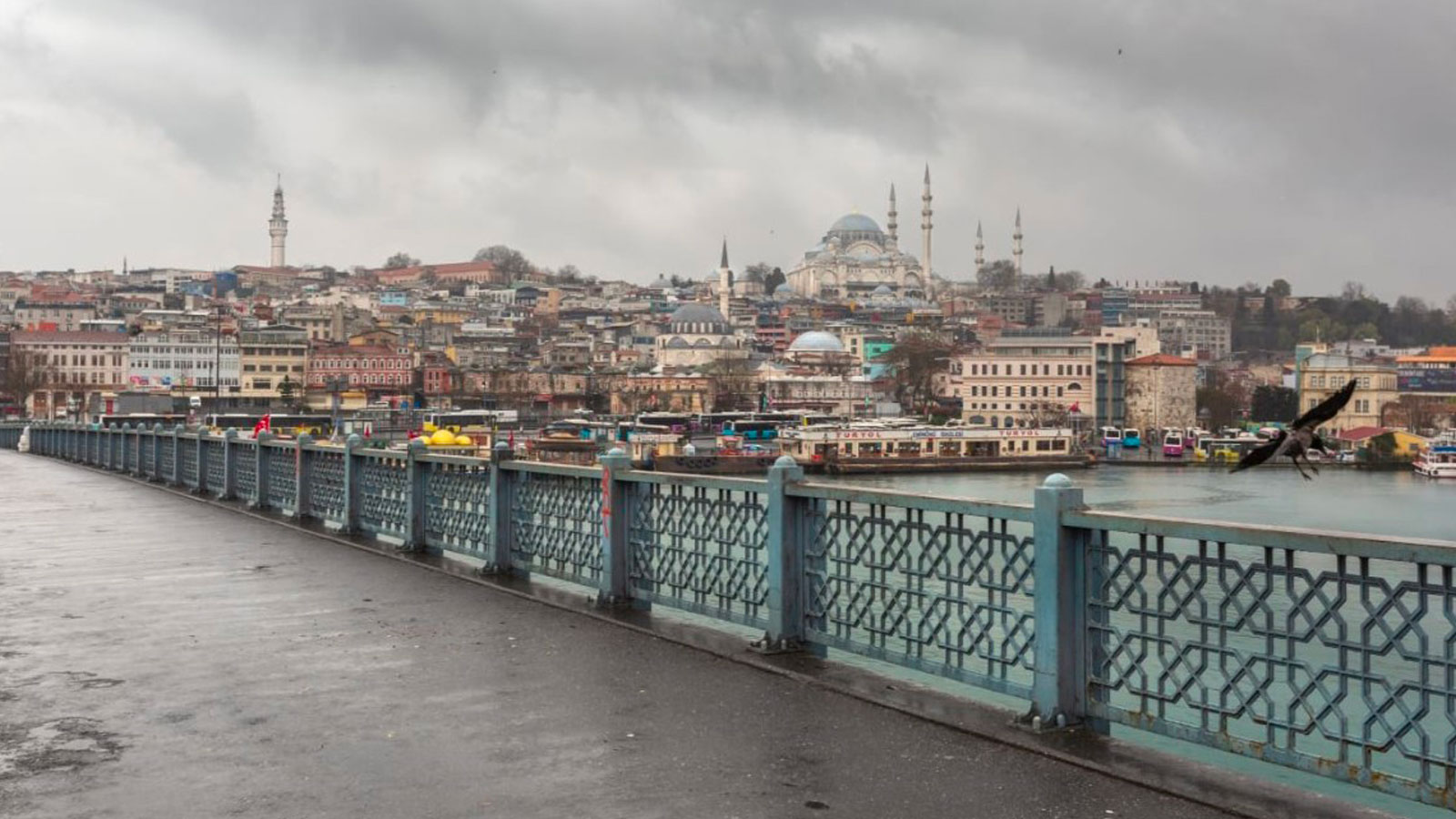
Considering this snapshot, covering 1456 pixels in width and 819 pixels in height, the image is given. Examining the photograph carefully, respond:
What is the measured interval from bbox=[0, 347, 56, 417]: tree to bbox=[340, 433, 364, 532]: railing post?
83.1 m

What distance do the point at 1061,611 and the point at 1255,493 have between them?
186 ft

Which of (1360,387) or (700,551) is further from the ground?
(1360,387)

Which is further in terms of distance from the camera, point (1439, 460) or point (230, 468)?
point (1439, 460)

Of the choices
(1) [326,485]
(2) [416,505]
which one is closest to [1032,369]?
(1) [326,485]

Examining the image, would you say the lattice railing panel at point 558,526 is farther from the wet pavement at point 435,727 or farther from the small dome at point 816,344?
the small dome at point 816,344

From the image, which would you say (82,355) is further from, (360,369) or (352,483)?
(352,483)

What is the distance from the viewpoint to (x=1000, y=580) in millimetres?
6023

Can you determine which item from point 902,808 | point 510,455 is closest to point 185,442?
point 510,455

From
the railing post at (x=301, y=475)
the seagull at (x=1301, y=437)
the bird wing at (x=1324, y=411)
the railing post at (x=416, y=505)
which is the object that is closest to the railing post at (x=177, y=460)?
the railing post at (x=301, y=475)

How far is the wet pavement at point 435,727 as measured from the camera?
441 centimetres

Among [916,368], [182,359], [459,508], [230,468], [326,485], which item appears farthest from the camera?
[916,368]

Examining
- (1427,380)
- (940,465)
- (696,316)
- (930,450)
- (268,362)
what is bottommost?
(940,465)

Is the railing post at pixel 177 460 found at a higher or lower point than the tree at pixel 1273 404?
lower

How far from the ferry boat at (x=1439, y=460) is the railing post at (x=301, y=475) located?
6797cm
